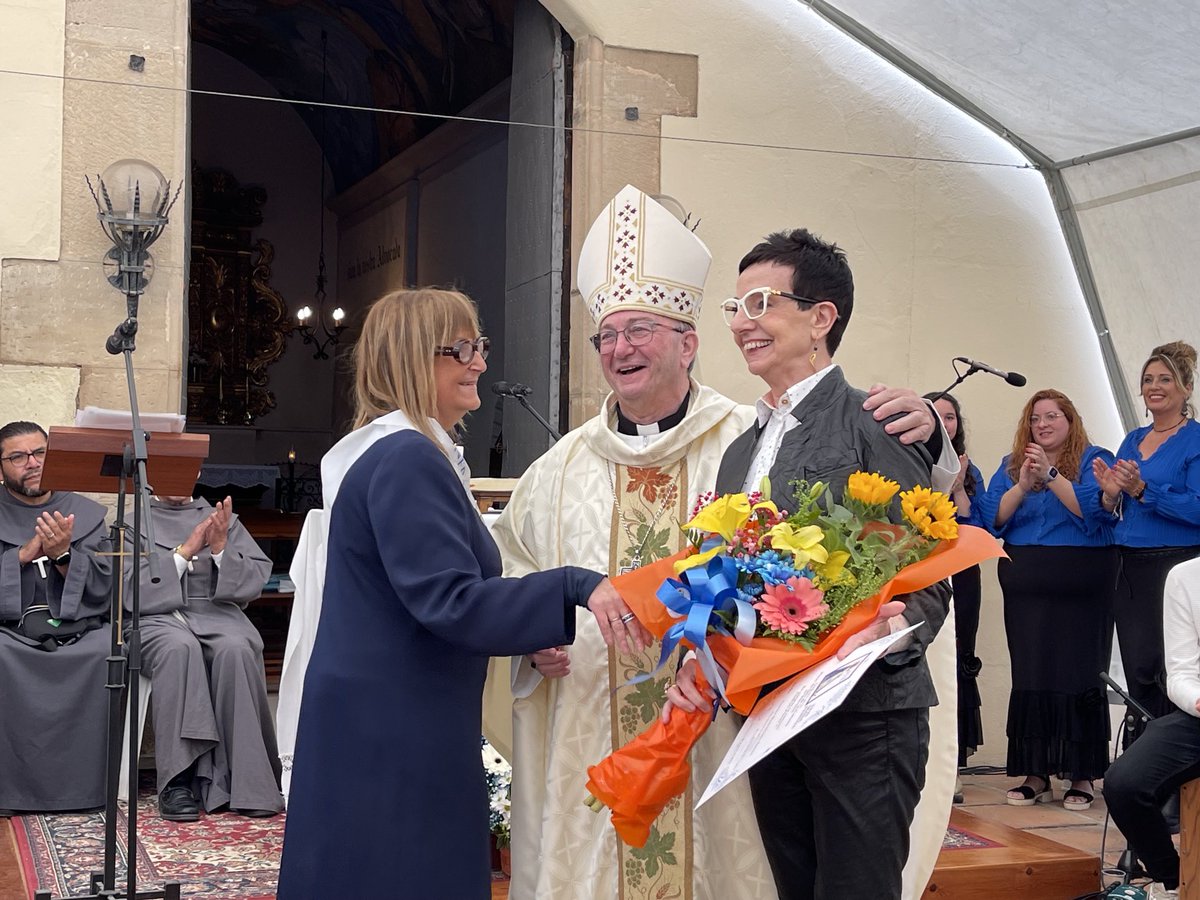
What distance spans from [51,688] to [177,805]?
0.65 m

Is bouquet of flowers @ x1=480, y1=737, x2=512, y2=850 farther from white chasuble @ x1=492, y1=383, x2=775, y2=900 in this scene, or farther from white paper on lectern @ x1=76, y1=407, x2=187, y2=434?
white paper on lectern @ x1=76, y1=407, x2=187, y2=434

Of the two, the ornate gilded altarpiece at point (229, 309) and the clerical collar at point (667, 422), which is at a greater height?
the ornate gilded altarpiece at point (229, 309)

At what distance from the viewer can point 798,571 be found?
6.56ft

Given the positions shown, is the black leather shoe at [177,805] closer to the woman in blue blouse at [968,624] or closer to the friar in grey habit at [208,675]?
the friar in grey habit at [208,675]

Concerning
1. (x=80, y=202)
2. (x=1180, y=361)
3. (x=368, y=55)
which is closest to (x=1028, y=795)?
(x=1180, y=361)

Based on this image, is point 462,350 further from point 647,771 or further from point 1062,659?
point 1062,659

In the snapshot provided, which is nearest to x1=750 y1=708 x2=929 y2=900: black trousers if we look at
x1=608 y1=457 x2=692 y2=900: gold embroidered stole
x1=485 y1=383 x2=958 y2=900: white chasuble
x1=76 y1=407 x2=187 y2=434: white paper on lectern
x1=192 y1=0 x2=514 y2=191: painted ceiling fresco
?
x1=485 y1=383 x2=958 y2=900: white chasuble

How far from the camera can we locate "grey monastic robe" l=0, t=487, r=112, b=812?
517 centimetres

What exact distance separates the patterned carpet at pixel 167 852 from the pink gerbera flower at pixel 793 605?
8.66 feet

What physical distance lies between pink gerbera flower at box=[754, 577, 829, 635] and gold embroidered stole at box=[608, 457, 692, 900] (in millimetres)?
684

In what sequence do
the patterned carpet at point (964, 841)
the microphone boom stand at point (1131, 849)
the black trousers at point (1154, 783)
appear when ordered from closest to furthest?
the black trousers at point (1154, 783) → the microphone boom stand at point (1131, 849) → the patterned carpet at point (964, 841)

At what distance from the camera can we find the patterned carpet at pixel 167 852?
4219 millimetres

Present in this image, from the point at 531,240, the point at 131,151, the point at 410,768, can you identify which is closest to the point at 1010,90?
the point at 531,240

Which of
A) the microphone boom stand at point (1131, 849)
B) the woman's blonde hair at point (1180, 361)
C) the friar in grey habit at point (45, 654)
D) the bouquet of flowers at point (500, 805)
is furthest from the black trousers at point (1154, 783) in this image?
the friar in grey habit at point (45, 654)
